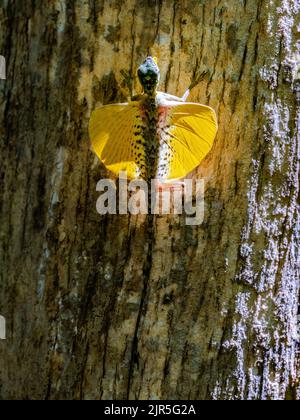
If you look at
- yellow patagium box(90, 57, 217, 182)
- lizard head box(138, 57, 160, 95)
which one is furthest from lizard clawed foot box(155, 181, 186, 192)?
lizard head box(138, 57, 160, 95)

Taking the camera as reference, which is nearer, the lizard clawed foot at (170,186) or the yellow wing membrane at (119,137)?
the yellow wing membrane at (119,137)

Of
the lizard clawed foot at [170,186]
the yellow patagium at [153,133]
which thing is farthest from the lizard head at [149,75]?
the lizard clawed foot at [170,186]

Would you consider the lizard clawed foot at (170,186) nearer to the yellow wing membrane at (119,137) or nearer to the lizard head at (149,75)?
the yellow wing membrane at (119,137)

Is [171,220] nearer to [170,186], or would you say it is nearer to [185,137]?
[170,186]

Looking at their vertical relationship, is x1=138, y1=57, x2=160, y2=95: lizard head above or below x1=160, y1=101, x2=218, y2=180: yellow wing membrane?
above

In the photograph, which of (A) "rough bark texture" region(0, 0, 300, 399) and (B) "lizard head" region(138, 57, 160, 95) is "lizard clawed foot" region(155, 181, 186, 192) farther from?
(B) "lizard head" region(138, 57, 160, 95)

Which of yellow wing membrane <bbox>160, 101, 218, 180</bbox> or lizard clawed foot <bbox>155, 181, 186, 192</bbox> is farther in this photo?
lizard clawed foot <bbox>155, 181, 186, 192</bbox>

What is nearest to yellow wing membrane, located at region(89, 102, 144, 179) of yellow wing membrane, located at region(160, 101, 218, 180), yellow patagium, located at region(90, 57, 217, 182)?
yellow patagium, located at region(90, 57, 217, 182)
